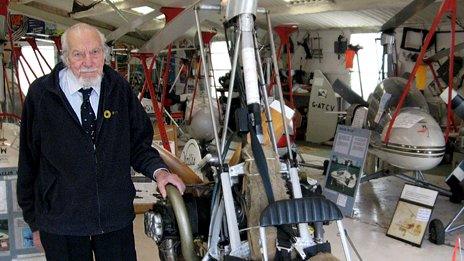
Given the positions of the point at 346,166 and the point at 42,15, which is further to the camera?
the point at 42,15

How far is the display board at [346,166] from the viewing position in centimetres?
386

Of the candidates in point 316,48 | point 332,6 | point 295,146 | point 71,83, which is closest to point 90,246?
point 71,83

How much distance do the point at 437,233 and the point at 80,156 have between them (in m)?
2.70

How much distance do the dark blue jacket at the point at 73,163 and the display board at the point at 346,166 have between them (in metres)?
2.38

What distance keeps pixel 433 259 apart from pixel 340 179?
3.55ft

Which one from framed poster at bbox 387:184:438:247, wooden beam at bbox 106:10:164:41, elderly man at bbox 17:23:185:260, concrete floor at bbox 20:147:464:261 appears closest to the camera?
elderly man at bbox 17:23:185:260

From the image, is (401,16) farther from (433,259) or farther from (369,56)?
(369,56)

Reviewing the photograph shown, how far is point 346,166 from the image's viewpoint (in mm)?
4020

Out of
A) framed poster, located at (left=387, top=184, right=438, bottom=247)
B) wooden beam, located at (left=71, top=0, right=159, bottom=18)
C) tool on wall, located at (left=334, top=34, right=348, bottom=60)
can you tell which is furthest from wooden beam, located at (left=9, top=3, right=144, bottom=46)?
framed poster, located at (left=387, top=184, right=438, bottom=247)

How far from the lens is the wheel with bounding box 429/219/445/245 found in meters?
3.39

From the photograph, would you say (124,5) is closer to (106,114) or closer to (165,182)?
(106,114)

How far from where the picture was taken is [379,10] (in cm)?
743

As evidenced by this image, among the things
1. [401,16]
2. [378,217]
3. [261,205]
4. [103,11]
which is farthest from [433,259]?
[103,11]

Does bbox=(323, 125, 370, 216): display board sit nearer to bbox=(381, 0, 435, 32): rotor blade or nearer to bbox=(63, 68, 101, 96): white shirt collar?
bbox=(381, 0, 435, 32): rotor blade
